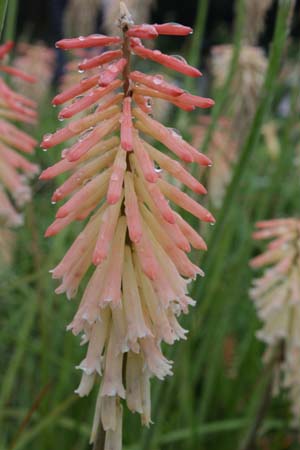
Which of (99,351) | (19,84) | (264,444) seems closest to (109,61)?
(99,351)

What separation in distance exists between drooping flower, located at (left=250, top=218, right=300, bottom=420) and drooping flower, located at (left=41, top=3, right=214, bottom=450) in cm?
139

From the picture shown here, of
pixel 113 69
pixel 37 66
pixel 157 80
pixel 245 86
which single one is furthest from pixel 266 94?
pixel 37 66

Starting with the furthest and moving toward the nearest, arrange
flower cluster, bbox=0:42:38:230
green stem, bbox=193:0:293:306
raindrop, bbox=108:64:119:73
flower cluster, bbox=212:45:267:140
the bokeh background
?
1. flower cluster, bbox=212:45:267:140
2. the bokeh background
3. flower cluster, bbox=0:42:38:230
4. green stem, bbox=193:0:293:306
5. raindrop, bbox=108:64:119:73

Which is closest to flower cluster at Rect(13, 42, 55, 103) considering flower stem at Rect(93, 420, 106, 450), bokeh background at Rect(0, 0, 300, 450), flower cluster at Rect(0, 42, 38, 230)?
bokeh background at Rect(0, 0, 300, 450)

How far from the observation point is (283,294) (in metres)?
3.06

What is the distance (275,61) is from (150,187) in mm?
833

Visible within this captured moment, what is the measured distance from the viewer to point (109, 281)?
1538 millimetres

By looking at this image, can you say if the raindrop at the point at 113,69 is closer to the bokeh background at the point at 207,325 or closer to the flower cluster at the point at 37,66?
the bokeh background at the point at 207,325

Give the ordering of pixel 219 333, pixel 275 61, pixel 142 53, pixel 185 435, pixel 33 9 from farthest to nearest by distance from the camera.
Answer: pixel 33 9, pixel 219 333, pixel 185 435, pixel 275 61, pixel 142 53

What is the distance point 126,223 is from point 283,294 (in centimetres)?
159

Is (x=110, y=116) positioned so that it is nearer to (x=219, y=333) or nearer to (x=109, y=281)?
(x=109, y=281)

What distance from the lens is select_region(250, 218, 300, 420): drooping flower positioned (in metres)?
3.00

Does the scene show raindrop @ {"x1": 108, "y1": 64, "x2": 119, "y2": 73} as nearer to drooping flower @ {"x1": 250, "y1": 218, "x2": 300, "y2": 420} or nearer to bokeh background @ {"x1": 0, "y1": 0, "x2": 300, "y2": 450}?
bokeh background @ {"x1": 0, "y1": 0, "x2": 300, "y2": 450}

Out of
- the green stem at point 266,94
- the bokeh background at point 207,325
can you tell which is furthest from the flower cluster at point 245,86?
the green stem at point 266,94
